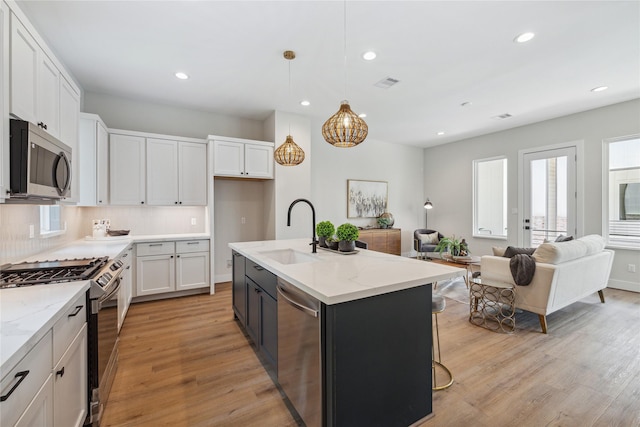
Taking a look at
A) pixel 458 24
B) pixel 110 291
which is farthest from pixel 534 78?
pixel 110 291

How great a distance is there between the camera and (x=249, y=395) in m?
2.01

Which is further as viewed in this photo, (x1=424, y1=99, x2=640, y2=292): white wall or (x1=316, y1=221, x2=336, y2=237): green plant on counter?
(x1=424, y1=99, x2=640, y2=292): white wall

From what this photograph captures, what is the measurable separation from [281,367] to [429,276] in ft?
3.78

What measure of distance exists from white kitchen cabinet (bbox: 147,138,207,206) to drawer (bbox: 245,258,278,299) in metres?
2.20

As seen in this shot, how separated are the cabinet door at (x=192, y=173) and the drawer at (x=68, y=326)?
9.29ft

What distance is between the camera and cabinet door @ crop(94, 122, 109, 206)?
11.3 feet

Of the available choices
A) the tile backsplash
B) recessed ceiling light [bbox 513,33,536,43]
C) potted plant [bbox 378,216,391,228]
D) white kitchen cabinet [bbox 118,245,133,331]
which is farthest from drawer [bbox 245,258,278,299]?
potted plant [bbox 378,216,391,228]

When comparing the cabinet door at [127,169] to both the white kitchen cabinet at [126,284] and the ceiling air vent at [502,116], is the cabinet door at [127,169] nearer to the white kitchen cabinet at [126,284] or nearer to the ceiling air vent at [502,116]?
the white kitchen cabinet at [126,284]

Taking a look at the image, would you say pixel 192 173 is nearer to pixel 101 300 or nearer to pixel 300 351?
pixel 101 300

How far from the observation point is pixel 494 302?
316cm

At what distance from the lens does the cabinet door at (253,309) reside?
2.40m

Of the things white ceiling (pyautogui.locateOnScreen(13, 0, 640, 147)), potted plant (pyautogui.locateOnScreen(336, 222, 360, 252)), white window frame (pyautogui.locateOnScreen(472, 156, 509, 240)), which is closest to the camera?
white ceiling (pyautogui.locateOnScreen(13, 0, 640, 147))

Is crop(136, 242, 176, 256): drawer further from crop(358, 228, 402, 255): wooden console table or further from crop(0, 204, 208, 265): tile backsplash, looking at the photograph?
crop(358, 228, 402, 255): wooden console table

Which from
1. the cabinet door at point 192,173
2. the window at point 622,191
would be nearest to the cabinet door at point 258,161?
the cabinet door at point 192,173
